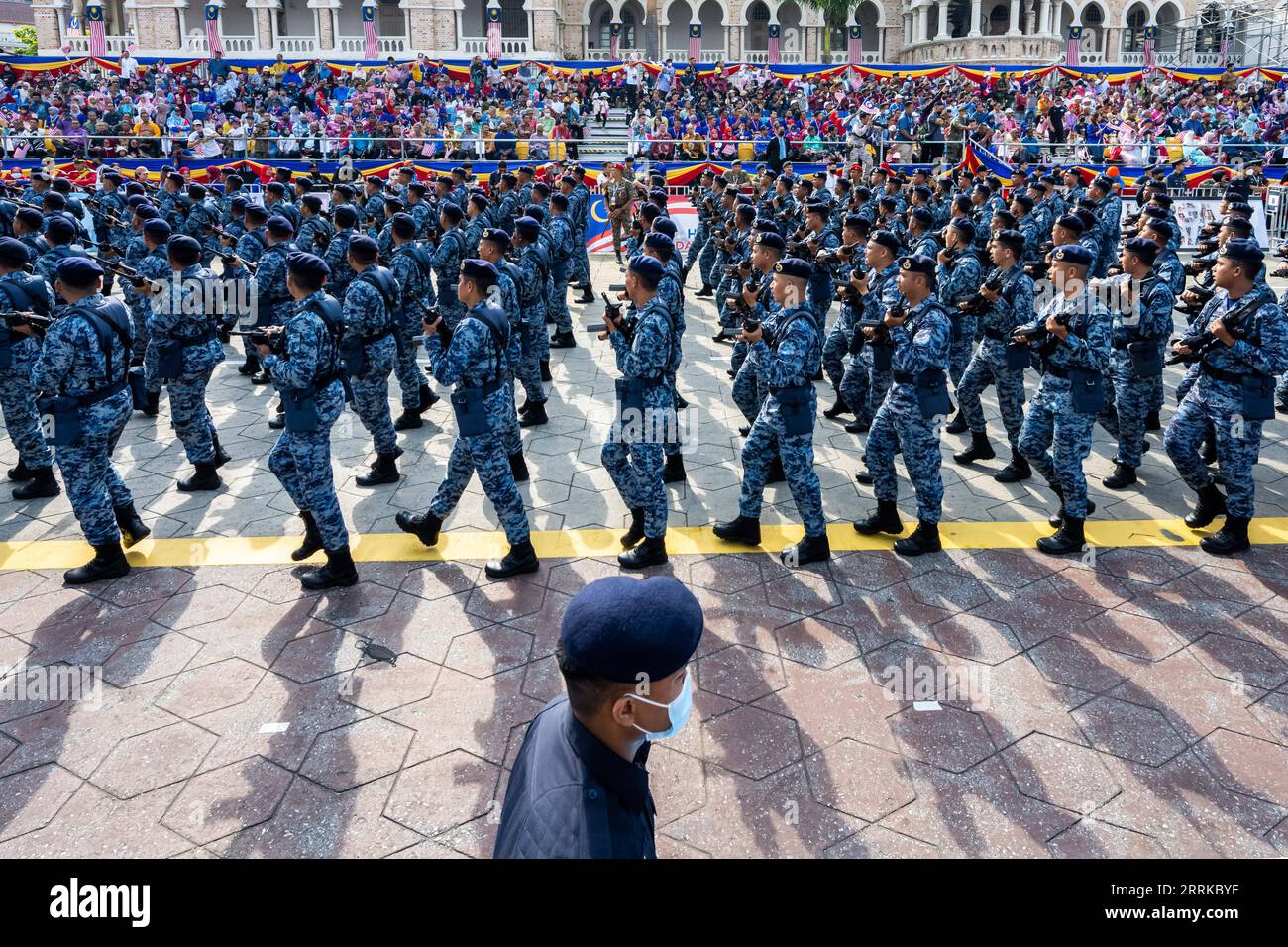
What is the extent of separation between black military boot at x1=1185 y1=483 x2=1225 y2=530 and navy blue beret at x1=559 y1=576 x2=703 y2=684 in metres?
5.41

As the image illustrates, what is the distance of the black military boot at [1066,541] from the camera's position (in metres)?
5.45

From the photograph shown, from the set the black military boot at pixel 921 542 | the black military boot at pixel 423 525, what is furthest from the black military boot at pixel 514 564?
the black military boot at pixel 921 542

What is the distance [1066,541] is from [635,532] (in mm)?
2780

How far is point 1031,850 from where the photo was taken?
321 centimetres

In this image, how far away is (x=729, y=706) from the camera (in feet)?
13.2

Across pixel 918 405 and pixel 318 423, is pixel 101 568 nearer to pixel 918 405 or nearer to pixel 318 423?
pixel 318 423

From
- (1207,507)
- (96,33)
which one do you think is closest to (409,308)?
(1207,507)

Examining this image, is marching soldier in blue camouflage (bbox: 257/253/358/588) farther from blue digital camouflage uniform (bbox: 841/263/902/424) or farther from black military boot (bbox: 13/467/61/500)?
blue digital camouflage uniform (bbox: 841/263/902/424)

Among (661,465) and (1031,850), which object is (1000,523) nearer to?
(661,465)

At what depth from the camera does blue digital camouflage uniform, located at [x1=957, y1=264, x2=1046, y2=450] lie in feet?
22.1

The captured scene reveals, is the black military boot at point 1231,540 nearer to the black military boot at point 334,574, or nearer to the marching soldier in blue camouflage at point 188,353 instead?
the black military boot at point 334,574

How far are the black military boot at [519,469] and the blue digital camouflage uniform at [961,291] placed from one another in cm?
385
